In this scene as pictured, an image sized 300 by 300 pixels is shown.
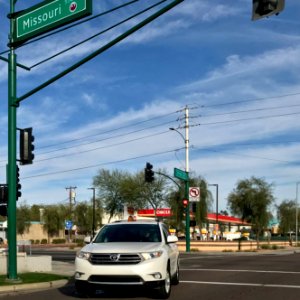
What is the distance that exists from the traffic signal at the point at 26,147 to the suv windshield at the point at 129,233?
426cm

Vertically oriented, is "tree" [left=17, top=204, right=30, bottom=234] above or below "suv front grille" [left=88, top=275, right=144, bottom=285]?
below

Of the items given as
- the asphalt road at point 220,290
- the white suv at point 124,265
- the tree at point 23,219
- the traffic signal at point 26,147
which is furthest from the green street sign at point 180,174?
the tree at point 23,219

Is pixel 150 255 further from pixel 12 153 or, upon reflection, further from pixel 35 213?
pixel 35 213

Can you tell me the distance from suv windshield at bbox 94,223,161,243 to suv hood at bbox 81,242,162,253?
21.4 inches

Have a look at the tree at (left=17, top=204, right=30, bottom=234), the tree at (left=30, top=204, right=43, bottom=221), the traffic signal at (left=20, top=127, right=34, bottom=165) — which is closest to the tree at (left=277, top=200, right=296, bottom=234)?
the tree at (left=17, top=204, right=30, bottom=234)

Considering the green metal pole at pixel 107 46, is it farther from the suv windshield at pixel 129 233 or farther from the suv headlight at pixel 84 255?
the suv headlight at pixel 84 255

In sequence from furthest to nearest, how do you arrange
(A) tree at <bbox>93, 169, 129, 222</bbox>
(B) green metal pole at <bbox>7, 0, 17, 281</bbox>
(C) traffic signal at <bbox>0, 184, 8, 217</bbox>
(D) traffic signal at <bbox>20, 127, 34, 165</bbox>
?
(A) tree at <bbox>93, 169, 129, 222</bbox>, (D) traffic signal at <bbox>20, 127, 34, 165</bbox>, (C) traffic signal at <bbox>0, 184, 8, 217</bbox>, (B) green metal pole at <bbox>7, 0, 17, 281</bbox>

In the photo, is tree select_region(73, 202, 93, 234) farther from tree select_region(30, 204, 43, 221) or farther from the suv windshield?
the suv windshield

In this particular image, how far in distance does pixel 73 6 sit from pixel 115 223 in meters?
5.84

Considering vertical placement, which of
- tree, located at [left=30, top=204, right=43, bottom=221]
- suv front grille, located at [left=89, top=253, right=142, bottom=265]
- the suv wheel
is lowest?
tree, located at [left=30, top=204, right=43, bottom=221]

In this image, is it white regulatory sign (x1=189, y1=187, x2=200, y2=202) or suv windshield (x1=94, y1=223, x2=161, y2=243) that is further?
white regulatory sign (x1=189, y1=187, x2=200, y2=202)

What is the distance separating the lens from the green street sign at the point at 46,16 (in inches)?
557

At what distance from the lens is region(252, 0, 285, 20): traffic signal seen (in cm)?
1083

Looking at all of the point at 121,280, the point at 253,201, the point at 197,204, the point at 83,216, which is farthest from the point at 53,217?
the point at 121,280
